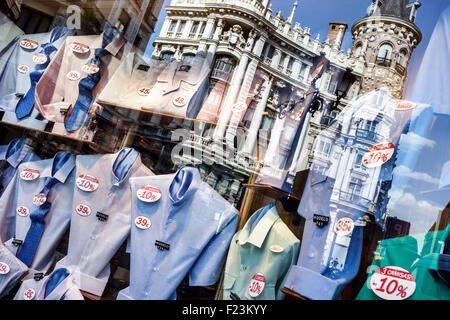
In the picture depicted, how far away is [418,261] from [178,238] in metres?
1.22

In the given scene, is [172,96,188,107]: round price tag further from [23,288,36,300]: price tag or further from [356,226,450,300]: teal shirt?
[23,288,36,300]: price tag

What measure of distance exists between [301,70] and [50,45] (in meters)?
1.98

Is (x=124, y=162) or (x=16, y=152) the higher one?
(x=124, y=162)

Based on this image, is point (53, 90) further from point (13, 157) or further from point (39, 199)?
point (39, 199)

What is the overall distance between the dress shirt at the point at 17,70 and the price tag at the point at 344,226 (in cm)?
231

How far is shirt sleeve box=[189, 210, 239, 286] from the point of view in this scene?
2.03 meters

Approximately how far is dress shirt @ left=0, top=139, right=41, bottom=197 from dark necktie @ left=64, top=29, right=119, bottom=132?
1.65 feet

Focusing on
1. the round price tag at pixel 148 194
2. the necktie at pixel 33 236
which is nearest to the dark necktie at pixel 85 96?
the necktie at pixel 33 236

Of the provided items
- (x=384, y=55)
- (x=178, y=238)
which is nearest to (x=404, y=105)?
(x=384, y=55)

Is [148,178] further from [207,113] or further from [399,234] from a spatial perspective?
[399,234]

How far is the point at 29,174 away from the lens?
2611 mm

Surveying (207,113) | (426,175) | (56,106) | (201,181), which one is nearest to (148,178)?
(201,181)

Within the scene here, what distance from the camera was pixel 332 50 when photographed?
83.3 inches

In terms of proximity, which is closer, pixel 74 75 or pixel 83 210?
pixel 83 210
